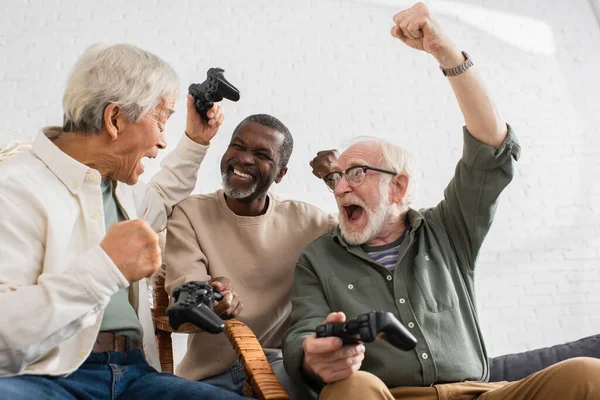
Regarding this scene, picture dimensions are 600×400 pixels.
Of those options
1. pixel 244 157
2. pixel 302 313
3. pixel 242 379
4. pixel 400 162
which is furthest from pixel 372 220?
pixel 242 379

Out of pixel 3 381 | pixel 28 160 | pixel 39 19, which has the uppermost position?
pixel 39 19

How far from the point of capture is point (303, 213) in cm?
224

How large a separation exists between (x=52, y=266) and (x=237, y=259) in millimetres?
701

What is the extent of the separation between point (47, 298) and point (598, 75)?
4015 mm

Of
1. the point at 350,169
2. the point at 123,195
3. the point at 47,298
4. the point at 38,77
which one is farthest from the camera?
the point at 38,77

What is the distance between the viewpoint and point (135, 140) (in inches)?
68.1

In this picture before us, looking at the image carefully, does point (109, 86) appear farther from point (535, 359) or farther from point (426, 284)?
point (535, 359)

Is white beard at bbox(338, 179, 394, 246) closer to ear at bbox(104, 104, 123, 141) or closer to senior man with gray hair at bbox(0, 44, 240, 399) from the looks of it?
senior man with gray hair at bbox(0, 44, 240, 399)

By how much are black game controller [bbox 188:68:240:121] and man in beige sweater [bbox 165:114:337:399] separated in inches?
7.1

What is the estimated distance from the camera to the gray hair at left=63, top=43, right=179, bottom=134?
1671mm

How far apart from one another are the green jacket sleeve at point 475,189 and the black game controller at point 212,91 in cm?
73

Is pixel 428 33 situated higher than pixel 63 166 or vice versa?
pixel 428 33

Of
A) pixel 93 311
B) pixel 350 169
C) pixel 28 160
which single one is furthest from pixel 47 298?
pixel 350 169

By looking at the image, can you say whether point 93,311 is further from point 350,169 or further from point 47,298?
point 350,169
